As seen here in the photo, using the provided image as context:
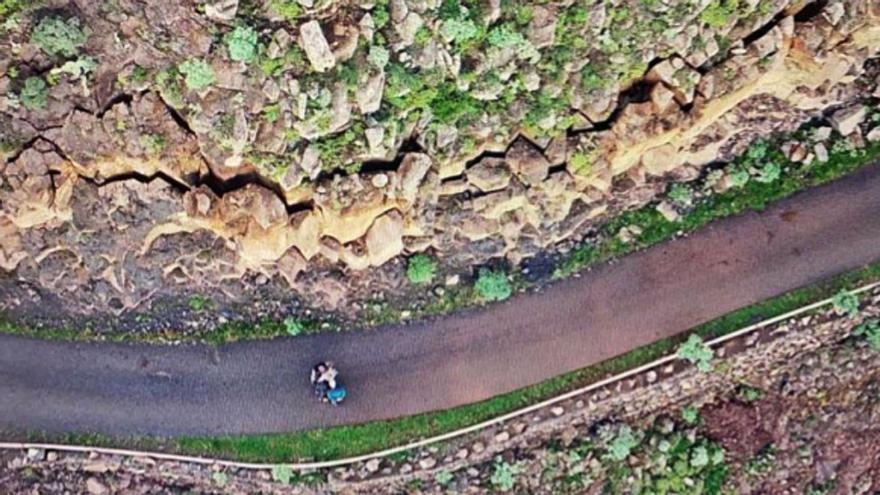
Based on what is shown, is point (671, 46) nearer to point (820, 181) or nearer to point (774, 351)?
point (820, 181)

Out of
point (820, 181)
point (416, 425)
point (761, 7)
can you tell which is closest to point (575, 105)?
point (761, 7)

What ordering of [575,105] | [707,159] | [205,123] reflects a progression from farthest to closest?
[707,159], [575,105], [205,123]

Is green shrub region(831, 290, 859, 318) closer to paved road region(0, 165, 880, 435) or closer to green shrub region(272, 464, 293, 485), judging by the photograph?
paved road region(0, 165, 880, 435)

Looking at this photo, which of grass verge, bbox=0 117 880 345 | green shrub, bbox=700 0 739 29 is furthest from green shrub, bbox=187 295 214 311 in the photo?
green shrub, bbox=700 0 739 29

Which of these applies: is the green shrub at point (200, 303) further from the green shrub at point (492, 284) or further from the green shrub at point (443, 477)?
the green shrub at point (443, 477)

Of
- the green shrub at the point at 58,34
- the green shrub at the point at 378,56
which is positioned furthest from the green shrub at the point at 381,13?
the green shrub at the point at 58,34

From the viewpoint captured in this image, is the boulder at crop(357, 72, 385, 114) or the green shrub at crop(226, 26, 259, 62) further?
the boulder at crop(357, 72, 385, 114)
